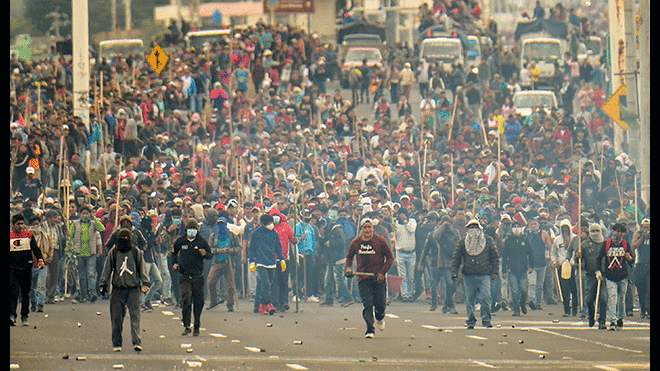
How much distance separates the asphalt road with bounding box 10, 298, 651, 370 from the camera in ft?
46.5

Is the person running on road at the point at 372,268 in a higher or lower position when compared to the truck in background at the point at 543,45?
lower

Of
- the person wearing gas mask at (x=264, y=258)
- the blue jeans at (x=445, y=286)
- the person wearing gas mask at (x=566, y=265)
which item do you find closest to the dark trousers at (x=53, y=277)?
the person wearing gas mask at (x=264, y=258)

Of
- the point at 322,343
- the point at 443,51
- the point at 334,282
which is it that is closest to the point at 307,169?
the point at 334,282

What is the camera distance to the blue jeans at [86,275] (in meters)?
20.5

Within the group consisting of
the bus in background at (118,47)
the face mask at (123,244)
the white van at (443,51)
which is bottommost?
the face mask at (123,244)

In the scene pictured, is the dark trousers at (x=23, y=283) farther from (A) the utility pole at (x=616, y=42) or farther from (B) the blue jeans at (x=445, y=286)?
(A) the utility pole at (x=616, y=42)

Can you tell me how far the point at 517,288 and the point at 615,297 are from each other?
2.54 m

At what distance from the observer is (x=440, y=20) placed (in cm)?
4584

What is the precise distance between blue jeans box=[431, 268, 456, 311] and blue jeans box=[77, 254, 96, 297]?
526cm

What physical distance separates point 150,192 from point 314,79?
15220 mm

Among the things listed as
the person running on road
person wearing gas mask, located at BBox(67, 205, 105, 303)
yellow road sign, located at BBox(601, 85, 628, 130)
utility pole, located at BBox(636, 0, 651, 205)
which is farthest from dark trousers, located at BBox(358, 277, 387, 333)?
yellow road sign, located at BBox(601, 85, 628, 130)

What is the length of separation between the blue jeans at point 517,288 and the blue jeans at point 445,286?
34.9 inches
